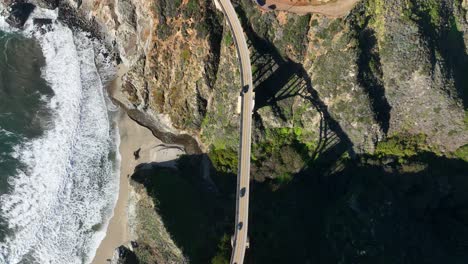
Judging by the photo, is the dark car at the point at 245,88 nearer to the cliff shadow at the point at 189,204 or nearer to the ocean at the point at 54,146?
the cliff shadow at the point at 189,204

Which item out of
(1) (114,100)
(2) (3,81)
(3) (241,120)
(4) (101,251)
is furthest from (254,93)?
(2) (3,81)

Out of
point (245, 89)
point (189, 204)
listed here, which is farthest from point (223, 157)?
point (245, 89)

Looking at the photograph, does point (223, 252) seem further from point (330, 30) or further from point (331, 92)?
point (330, 30)

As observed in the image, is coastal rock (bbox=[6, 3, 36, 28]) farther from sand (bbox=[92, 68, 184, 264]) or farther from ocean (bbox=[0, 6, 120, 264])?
sand (bbox=[92, 68, 184, 264])

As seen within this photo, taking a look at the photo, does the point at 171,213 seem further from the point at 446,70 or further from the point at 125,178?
the point at 446,70

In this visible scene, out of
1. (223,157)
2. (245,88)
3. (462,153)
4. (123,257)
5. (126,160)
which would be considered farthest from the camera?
(126,160)

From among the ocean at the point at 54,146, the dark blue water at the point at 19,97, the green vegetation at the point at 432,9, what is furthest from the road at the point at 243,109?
the dark blue water at the point at 19,97

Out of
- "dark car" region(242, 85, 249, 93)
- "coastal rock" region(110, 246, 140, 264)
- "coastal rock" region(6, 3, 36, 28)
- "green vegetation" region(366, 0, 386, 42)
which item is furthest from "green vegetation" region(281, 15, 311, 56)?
"coastal rock" region(6, 3, 36, 28)
